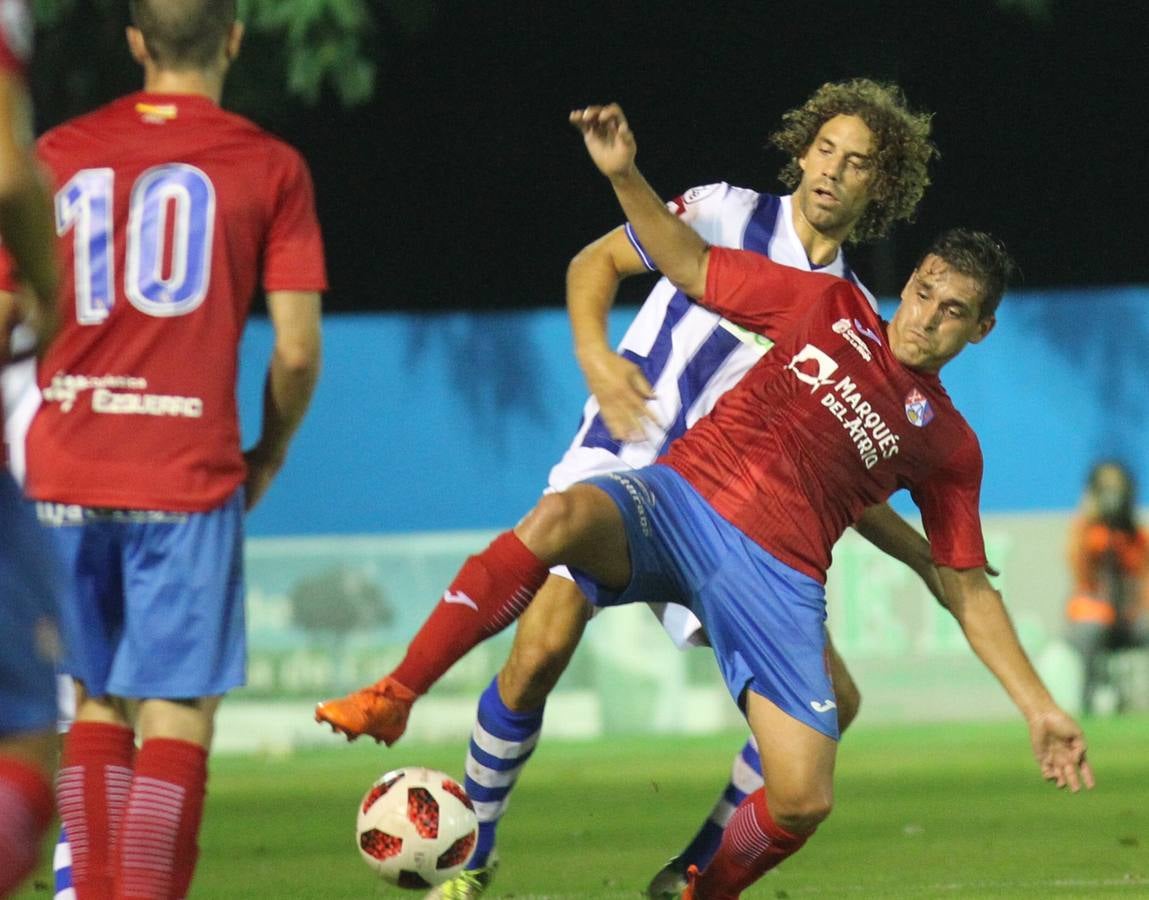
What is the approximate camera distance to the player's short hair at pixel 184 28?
4.34 meters

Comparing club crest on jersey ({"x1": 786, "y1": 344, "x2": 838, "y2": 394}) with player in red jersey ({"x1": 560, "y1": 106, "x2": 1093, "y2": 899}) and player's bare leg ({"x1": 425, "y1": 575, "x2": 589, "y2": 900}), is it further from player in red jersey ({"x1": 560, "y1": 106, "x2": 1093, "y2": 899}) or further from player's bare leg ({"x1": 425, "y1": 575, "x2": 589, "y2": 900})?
player's bare leg ({"x1": 425, "y1": 575, "x2": 589, "y2": 900})

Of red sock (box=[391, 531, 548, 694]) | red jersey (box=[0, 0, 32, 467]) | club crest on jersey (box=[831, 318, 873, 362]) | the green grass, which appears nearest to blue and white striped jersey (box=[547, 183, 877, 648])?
club crest on jersey (box=[831, 318, 873, 362])

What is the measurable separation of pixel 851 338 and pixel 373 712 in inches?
69.9

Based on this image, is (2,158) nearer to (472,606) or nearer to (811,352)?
(472,606)

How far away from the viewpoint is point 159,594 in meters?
4.33

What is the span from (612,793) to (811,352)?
Result: 4.68 metres

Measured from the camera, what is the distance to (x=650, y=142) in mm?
17125

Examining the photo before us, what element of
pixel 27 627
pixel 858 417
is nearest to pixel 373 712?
pixel 858 417

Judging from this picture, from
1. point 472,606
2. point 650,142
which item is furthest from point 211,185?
point 650,142

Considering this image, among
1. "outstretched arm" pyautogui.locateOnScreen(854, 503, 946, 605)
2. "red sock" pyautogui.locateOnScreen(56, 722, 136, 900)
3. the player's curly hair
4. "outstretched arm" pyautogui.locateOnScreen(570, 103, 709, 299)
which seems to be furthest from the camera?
the player's curly hair

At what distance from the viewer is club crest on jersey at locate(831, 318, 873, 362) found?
19.0 feet

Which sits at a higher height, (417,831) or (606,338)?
(606,338)

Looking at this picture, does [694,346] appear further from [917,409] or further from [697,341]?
[917,409]

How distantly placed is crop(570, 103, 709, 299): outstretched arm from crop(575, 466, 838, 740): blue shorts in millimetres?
587
